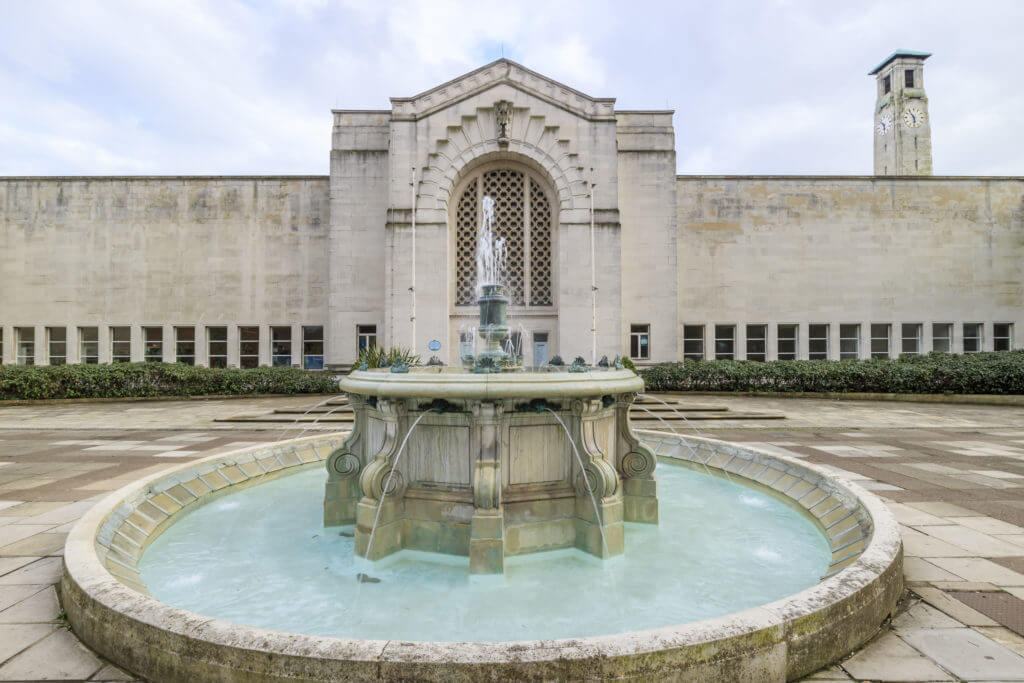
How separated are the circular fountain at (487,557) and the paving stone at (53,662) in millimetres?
125

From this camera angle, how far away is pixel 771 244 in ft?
78.8

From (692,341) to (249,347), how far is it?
2038cm

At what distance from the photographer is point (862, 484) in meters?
7.41

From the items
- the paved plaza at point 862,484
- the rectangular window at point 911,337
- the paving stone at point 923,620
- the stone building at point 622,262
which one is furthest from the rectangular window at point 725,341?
the paving stone at point 923,620

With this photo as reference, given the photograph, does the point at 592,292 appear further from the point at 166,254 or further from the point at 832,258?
the point at 166,254

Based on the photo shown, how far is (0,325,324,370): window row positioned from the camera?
23.6 m

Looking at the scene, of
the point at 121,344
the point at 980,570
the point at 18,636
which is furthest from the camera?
the point at 121,344

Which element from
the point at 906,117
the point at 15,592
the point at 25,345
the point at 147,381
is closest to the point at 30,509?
the point at 15,592

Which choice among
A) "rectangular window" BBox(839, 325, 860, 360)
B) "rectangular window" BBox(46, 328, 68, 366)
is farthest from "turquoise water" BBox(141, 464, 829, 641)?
"rectangular window" BBox(46, 328, 68, 366)

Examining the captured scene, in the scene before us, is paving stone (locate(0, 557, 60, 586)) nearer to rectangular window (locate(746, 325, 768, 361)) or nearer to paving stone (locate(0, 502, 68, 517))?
paving stone (locate(0, 502, 68, 517))

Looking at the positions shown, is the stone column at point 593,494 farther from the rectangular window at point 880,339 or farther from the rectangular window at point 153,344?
the rectangular window at point 153,344

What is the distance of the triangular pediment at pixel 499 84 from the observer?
67.5ft

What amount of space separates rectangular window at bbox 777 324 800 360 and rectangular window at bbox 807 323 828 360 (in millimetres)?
557

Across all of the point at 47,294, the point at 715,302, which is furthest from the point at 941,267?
the point at 47,294
